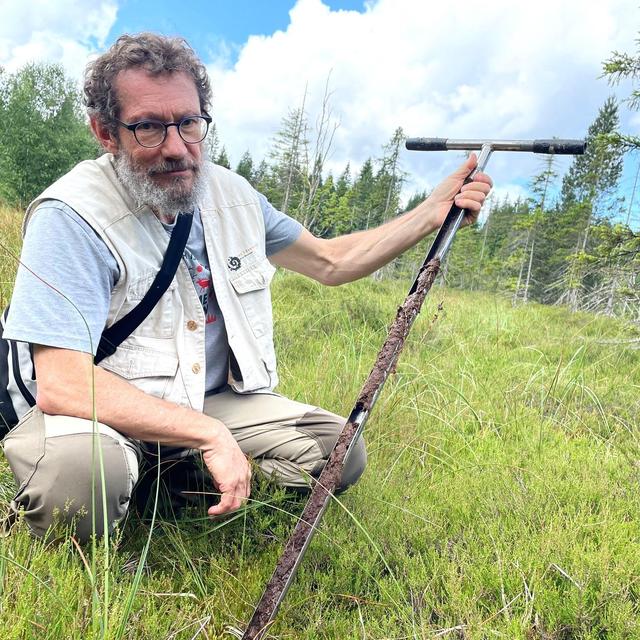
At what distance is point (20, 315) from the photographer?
1.92 m

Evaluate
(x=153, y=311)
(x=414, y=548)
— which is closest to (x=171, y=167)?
(x=153, y=311)

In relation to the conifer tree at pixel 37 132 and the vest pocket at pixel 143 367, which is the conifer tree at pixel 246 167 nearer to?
the conifer tree at pixel 37 132

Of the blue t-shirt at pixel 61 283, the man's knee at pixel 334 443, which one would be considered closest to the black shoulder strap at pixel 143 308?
the blue t-shirt at pixel 61 283

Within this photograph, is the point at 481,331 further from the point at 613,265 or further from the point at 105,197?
the point at 105,197

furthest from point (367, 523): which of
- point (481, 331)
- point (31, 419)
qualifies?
point (481, 331)

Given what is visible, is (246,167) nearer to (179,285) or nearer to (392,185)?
(392,185)

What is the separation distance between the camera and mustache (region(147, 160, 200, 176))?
2316 mm

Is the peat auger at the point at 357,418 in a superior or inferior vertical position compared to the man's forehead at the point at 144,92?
inferior

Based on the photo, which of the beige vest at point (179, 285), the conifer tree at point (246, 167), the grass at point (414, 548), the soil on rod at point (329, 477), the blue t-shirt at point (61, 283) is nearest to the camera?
the soil on rod at point (329, 477)

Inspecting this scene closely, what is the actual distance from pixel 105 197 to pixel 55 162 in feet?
148

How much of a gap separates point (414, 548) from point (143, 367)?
4.72 feet

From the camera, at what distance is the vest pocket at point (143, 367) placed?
7.18ft

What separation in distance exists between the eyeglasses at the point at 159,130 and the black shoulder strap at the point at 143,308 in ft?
1.49

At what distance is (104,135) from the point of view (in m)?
2.42
